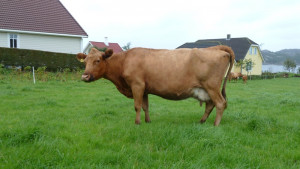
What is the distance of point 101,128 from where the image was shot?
5043 millimetres

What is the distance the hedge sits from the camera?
19.3 metres

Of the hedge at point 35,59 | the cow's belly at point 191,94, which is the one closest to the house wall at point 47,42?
the hedge at point 35,59

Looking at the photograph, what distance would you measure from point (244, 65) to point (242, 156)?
121ft

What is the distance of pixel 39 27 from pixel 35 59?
16.0 feet

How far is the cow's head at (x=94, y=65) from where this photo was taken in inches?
214

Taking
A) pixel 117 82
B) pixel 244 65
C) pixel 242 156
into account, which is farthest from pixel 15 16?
pixel 244 65

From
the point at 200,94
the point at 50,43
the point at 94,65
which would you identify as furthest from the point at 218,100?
the point at 50,43

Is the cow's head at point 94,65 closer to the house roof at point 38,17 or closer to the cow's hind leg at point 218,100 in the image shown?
the cow's hind leg at point 218,100

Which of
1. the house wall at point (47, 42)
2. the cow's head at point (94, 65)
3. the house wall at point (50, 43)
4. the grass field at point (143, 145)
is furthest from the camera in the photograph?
the house wall at point (50, 43)

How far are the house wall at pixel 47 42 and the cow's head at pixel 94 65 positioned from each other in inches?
829

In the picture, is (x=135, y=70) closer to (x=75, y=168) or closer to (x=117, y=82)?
(x=117, y=82)

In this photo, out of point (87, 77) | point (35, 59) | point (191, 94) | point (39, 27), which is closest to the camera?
point (87, 77)

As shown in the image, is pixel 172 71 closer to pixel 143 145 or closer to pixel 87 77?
pixel 87 77

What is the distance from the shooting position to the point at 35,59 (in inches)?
808
